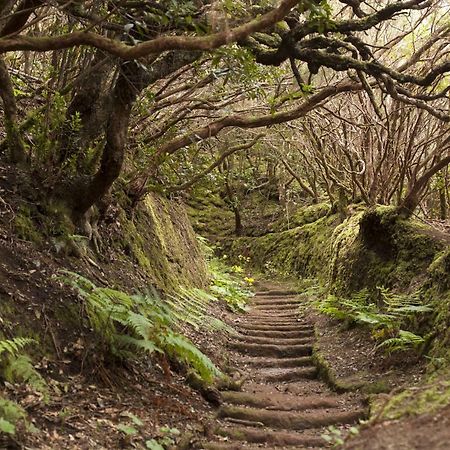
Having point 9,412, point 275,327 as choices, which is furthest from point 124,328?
point 275,327

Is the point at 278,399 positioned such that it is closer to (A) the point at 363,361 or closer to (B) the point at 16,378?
(A) the point at 363,361

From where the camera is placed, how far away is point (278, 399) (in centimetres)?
586

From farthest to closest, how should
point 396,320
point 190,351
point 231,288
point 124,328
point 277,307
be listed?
point 231,288 < point 277,307 < point 396,320 < point 124,328 < point 190,351

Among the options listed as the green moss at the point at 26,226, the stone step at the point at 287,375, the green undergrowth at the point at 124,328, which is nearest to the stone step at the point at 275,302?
the stone step at the point at 287,375

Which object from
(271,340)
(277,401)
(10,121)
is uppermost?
(10,121)

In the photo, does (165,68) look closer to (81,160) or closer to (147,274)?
(81,160)

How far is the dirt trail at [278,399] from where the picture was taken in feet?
15.6

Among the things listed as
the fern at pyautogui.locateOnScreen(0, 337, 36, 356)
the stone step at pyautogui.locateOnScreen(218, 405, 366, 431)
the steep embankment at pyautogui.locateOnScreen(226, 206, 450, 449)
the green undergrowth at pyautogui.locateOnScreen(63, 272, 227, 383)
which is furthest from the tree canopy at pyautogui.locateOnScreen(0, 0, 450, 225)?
the stone step at pyautogui.locateOnScreen(218, 405, 366, 431)

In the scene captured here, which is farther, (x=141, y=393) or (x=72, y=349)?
(x=141, y=393)

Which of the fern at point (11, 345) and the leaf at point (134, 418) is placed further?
the leaf at point (134, 418)

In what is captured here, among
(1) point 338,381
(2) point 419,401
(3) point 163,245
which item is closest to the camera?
(2) point 419,401

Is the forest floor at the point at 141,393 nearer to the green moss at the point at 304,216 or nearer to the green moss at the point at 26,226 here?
the green moss at the point at 26,226

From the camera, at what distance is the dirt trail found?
4.76 meters

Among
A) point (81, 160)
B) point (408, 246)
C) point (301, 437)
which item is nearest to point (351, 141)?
point (408, 246)
